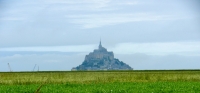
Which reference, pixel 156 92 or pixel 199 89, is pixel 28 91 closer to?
pixel 156 92

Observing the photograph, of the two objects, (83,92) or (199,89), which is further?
(199,89)

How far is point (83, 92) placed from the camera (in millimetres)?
27797

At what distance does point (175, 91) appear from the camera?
28.3m

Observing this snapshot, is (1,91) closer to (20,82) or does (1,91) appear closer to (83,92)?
(83,92)

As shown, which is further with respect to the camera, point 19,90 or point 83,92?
point 19,90

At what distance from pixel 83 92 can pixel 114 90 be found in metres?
2.30

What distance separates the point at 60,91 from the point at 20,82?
55.6 ft

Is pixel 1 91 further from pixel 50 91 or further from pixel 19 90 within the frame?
pixel 50 91

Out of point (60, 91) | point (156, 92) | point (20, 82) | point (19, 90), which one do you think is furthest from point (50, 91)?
point (20, 82)

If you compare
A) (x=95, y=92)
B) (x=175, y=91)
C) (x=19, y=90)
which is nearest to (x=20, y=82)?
(x=19, y=90)

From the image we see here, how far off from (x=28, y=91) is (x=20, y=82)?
1496 centimetres

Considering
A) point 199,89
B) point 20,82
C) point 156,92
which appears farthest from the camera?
point 20,82

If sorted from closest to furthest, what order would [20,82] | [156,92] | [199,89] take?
1. [156,92]
2. [199,89]
3. [20,82]

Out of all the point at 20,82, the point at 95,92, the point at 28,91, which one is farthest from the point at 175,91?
the point at 20,82
